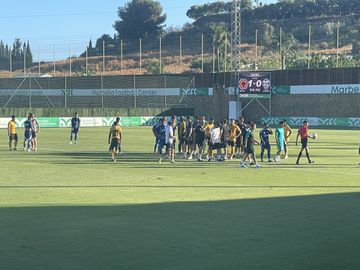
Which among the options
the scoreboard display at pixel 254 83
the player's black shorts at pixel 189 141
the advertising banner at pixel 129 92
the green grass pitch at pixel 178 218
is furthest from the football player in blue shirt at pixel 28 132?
the advertising banner at pixel 129 92

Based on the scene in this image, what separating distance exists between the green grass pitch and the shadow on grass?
0.05 feet

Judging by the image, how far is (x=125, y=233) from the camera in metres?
12.0

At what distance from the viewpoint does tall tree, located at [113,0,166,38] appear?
16062 centimetres

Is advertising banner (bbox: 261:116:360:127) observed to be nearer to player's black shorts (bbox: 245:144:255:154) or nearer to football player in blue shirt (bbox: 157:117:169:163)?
football player in blue shirt (bbox: 157:117:169:163)

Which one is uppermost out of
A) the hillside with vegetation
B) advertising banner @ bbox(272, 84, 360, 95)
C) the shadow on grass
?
the hillside with vegetation

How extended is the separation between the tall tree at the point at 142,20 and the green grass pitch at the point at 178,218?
13811 centimetres

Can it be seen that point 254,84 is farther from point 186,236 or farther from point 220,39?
point 186,236

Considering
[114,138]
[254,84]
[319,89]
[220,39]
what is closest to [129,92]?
[254,84]

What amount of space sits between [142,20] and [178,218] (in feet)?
495

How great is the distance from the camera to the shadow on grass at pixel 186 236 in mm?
9859

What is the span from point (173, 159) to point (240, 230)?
15707 mm

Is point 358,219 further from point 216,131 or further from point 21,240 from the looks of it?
point 216,131

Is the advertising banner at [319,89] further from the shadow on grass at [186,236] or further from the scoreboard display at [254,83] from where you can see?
the shadow on grass at [186,236]

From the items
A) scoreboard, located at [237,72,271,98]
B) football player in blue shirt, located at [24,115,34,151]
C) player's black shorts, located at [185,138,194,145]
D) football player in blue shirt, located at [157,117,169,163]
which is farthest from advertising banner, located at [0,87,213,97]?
football player in blue shirt, located at [157,117,169,163]
